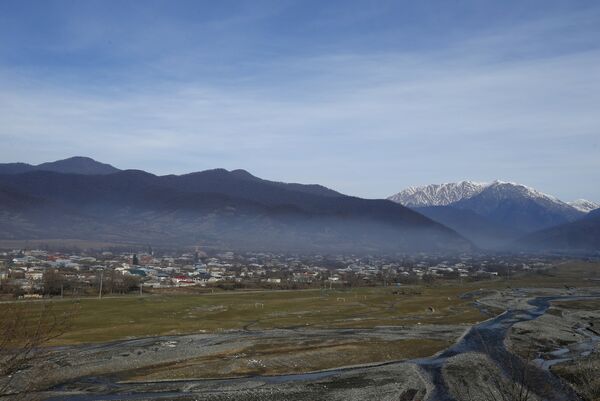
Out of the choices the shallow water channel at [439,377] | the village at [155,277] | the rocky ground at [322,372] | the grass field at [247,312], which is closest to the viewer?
the shallow water channel at [439,377]

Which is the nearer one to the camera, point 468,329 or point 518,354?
point 518,354

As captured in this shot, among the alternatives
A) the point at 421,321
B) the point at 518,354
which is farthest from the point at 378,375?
the point at 421,321

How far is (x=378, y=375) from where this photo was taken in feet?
115

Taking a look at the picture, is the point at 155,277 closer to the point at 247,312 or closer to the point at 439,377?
the point at 247,312

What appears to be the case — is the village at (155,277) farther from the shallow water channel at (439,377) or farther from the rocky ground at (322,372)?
the shallow water channel at (439,377)

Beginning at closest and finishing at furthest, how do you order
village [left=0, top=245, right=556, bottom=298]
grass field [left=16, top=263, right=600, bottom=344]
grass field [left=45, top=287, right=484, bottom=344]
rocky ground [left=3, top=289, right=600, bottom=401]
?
rocky ground [left=3, top=289, right=600, bottom=401]
grass field [left=45, top=287, right=484, bottom=344]
grass field [left=16, top=263, right=600, bottom=344]
village [left=0, top=245, right=556, bottom=298]

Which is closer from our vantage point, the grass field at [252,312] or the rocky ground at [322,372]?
the rocky ground at [322,372]

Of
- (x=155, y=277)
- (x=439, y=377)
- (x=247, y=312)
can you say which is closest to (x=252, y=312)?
(x=247, y=312)

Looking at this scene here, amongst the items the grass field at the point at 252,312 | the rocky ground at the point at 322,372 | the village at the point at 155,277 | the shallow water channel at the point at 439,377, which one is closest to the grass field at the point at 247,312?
the grass field at the point at 252,312

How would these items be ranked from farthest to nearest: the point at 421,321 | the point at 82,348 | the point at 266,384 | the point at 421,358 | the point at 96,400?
the point at 421,321 → the point at 82,348 → the point at 421,358 → the point at 266,384 → the point at 96,400

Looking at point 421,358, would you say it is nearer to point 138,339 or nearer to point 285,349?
point 285,349

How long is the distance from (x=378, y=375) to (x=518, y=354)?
1286cm

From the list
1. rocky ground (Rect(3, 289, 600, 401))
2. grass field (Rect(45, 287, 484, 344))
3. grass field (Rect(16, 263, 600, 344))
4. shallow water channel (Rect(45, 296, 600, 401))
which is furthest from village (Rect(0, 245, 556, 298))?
shallow water channel (Rect(45, 296, 600, 401))

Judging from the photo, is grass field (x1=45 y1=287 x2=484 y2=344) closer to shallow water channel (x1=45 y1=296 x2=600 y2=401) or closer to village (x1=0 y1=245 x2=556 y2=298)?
village (x1=0 y1=245 x2=556 y2=298)
